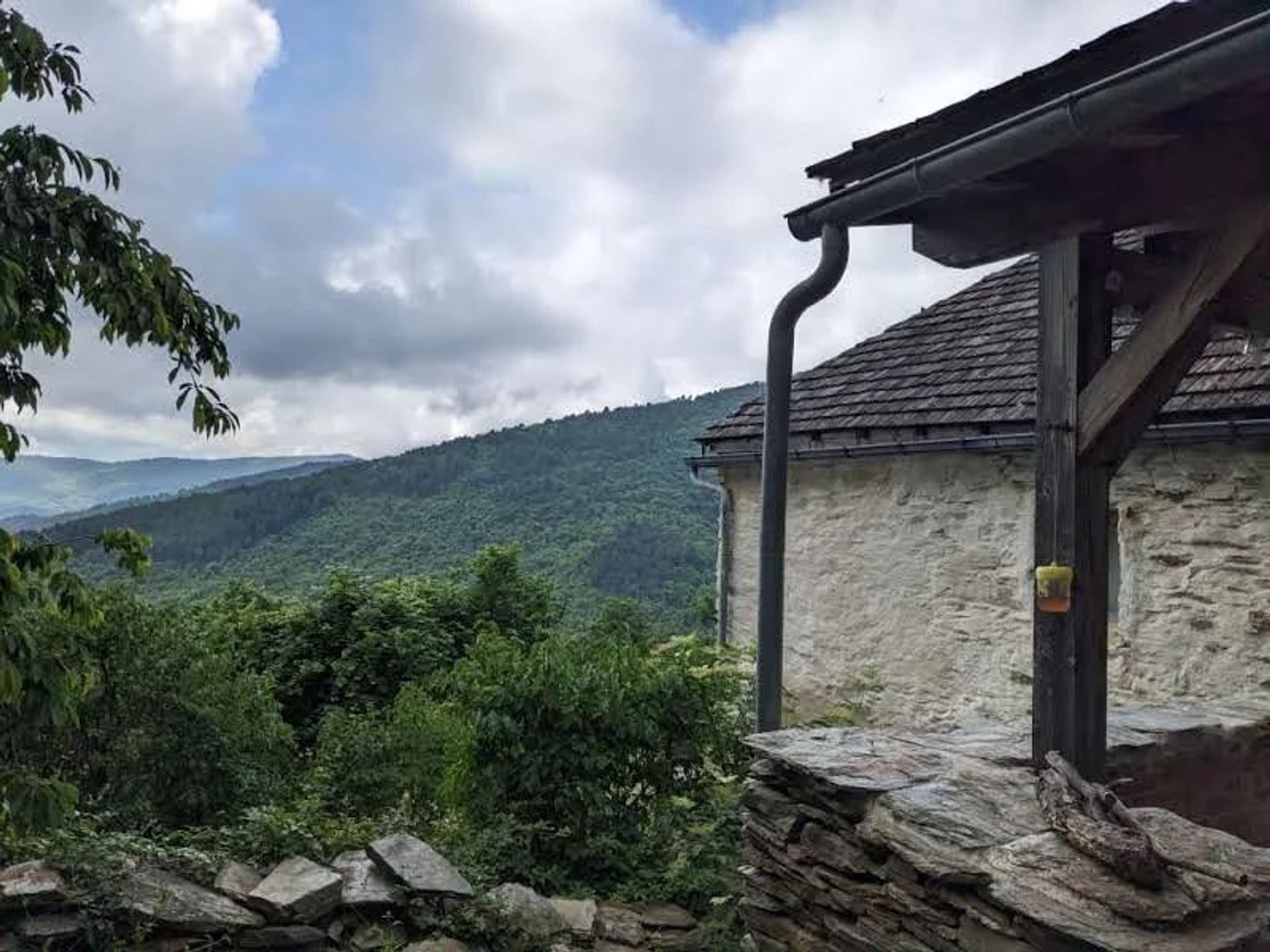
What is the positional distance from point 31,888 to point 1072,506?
4.32 m

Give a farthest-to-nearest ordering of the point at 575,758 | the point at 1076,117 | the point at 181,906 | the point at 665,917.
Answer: the point at 575,758 → the point at 665,917 → the point at 181,906 → the point at 1076,117

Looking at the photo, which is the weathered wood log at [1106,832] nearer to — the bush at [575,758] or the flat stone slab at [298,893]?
the bush at [575,758]

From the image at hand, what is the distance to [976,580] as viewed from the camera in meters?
6.87

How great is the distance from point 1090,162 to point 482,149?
7.03 meters

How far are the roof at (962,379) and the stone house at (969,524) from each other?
2 cm

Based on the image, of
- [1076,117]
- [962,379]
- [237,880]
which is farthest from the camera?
[962,379]

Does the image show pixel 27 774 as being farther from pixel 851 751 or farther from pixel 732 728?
pixel 732 728

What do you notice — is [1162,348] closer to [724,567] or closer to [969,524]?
[969,524]

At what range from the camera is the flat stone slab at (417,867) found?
4.21m

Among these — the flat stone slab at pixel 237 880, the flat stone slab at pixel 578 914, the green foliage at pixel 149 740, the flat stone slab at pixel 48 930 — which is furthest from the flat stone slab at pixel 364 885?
the green foliage at pixel 149 740

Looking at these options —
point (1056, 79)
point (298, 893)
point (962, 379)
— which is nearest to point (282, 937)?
point (298, 893)

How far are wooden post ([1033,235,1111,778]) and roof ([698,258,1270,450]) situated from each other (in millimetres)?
2277

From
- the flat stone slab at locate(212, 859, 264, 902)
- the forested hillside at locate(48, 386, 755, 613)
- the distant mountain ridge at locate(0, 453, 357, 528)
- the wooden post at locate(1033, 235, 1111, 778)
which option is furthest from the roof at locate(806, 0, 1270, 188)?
the distant mountain ridge at locate(0, 453, 357, 528)

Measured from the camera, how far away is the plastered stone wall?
5547mm
